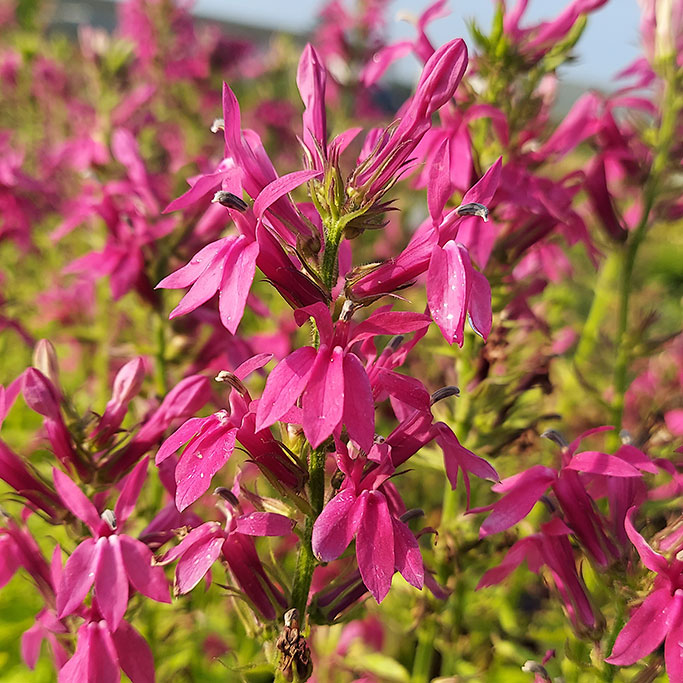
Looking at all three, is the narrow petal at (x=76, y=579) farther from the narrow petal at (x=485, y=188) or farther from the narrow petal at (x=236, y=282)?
the narrow petal at (x=485, y=188)

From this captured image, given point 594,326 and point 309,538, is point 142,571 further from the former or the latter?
point 594,326

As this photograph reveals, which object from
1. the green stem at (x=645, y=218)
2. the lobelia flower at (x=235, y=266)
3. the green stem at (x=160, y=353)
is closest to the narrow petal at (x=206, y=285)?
the lobelia flower at (x=235, y=266)

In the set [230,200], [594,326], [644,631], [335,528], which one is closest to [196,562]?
[335,528]

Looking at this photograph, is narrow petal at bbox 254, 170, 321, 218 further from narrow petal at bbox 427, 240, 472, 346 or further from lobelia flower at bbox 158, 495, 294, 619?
lobelia flower at bbox 158, 495, 294, 619

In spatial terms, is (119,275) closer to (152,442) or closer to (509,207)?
(152,442)

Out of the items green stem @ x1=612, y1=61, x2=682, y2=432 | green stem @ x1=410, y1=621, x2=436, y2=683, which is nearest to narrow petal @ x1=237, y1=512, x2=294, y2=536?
green stem @ x1=410, y1=621, x2=436, y2=683

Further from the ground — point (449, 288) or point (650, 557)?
point (449, 288)
